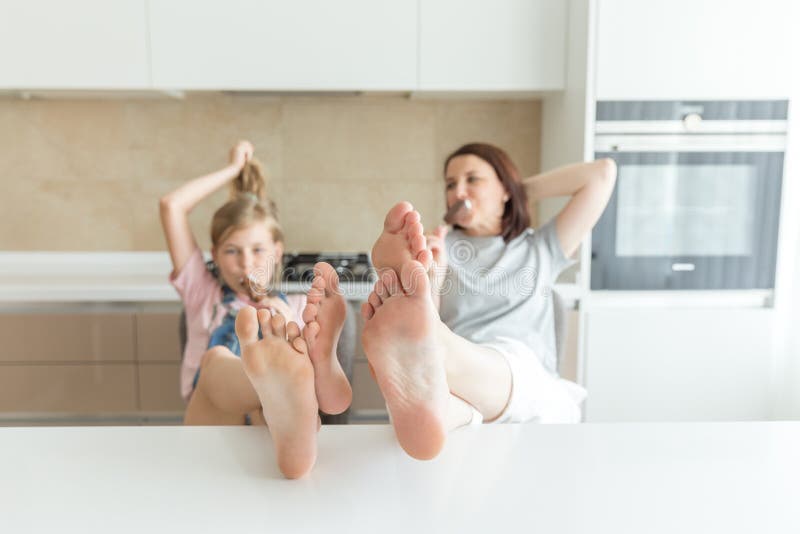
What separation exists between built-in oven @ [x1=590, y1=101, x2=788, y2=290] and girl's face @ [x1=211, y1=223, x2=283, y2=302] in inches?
41.7

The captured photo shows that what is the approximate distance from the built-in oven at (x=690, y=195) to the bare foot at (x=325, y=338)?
144cm

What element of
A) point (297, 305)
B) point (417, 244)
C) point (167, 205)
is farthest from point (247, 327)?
point (167, 205)

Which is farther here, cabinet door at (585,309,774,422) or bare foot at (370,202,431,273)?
cabinet door at (585,309,774,422)

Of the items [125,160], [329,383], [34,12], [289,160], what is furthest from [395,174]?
[329,383]

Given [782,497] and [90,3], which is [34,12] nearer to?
[90,3]

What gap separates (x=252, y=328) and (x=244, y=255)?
890mm

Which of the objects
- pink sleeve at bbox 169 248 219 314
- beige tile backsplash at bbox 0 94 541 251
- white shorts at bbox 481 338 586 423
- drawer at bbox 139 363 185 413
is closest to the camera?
white shorts at bbox 481 338 586 423

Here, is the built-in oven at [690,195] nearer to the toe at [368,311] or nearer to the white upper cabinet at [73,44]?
the toe at [368,311]

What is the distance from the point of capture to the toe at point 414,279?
0.80 meters

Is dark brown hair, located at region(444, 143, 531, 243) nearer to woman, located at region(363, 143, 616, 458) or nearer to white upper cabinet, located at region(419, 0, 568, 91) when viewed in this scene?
woman, located at region(363, 143, 616, 458)

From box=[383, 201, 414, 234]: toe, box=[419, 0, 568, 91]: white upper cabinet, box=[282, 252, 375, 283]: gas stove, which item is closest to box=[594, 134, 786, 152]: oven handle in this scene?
box=[419, 0, 568, 91]: white upper cabinet

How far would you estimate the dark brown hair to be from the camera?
1.72m

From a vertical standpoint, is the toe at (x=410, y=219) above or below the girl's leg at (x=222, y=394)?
above

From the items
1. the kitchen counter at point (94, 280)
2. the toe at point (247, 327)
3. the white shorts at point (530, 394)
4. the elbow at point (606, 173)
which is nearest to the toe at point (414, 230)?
the toe at point (247, 327)
